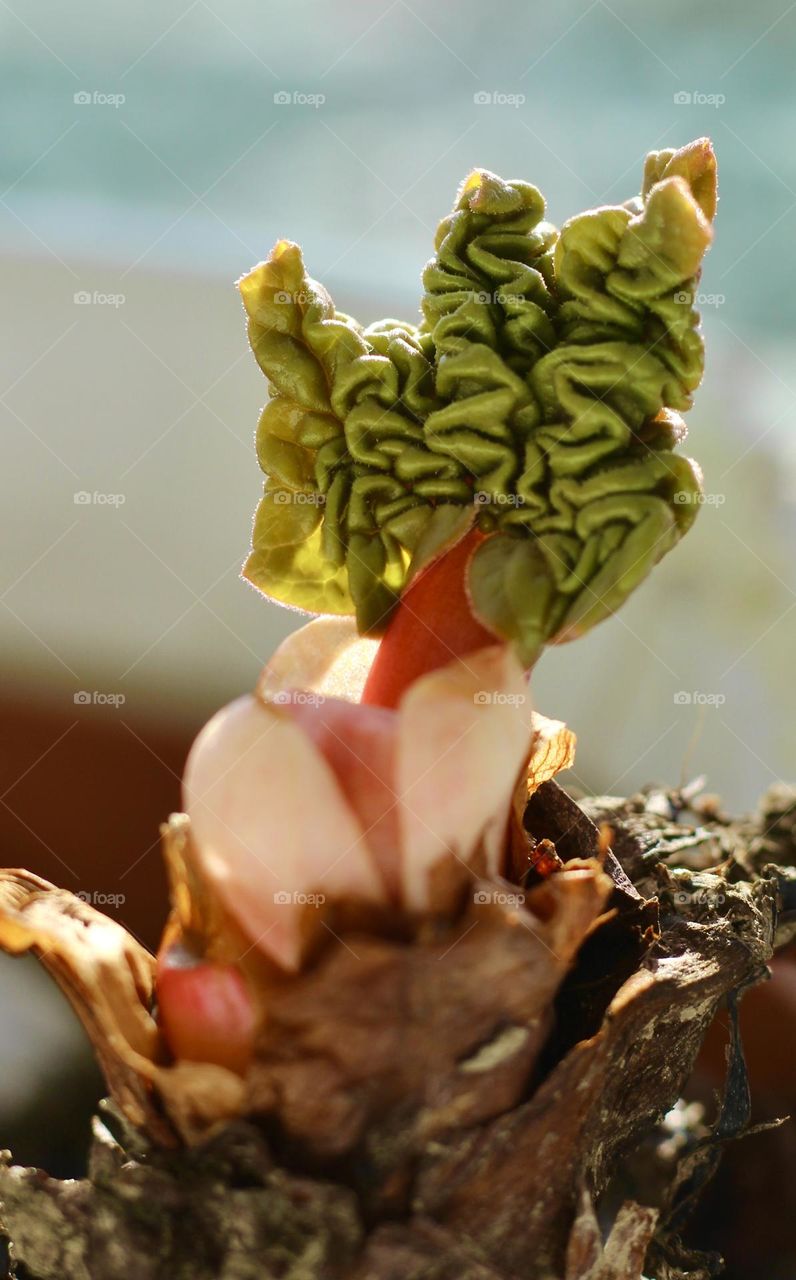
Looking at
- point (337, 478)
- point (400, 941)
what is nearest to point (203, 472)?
point (337, 478)

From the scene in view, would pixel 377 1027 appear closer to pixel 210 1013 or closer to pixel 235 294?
pixel 210 1013

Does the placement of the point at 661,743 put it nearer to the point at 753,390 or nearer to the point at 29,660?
the point at 753,390

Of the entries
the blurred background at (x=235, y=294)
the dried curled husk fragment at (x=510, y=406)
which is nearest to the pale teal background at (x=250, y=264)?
the blurred background at (x=235, y=294)

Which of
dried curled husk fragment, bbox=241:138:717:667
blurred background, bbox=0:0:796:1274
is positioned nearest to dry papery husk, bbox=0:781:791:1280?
dried curled husk fragment, bbox=241:138:717:667

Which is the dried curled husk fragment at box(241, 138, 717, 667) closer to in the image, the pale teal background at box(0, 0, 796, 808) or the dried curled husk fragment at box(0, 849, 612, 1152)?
the dried curled husk fragment at box(0, 849, 612, 1152)

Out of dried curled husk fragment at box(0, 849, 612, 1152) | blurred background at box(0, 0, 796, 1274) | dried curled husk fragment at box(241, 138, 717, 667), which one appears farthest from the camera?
blurred background at box(0, 0, 796, 1274)
